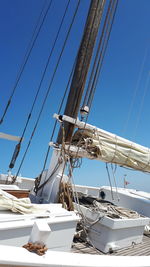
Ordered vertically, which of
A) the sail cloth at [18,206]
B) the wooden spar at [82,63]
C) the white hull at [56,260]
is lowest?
the sail cloth at [18,206]

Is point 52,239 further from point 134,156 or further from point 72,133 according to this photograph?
point 134,156

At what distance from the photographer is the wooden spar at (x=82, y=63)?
521 centimetres

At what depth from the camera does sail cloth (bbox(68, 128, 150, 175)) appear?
15.9ft

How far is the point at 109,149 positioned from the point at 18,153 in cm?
241

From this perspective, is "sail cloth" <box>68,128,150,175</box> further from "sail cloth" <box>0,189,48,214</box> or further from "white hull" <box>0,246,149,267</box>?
"white hull" <box>0,246,149,267</box>

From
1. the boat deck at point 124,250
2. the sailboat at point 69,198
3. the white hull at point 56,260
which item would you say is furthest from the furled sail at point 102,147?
the white hull at point 56,260

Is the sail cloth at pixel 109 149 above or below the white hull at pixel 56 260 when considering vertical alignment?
above

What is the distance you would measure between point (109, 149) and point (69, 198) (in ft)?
5.29

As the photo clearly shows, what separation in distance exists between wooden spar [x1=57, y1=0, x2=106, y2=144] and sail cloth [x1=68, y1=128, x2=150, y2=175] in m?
0.36

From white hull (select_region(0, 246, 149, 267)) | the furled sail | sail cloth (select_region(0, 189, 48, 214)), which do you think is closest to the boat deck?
sail cloth (select_region(0, 189, 48, 214))

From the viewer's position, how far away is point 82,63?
18.4ft

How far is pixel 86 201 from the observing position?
194 inches

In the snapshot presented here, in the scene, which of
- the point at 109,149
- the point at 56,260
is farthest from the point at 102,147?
the point at 56,260

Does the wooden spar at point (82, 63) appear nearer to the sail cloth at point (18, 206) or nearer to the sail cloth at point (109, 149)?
the sail cloth at point (109, 149)
